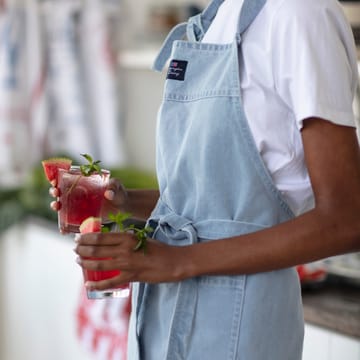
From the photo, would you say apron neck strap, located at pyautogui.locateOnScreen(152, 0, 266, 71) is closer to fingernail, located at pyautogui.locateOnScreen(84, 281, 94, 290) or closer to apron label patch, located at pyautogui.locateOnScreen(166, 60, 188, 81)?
apron label patch, located at pyautogui.locateOnScreen(166, 60, 188, 81)

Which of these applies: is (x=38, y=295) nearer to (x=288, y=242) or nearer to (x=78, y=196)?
(x=78, y=196)

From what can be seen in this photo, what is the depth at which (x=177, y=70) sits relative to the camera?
1217mm

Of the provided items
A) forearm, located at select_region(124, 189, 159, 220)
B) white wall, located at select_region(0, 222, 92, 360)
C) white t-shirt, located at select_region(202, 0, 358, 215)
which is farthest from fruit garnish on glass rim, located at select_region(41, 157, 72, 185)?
white wall, located at select_region(0, 222, 92, 360)

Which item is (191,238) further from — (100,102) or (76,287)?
(100,102)

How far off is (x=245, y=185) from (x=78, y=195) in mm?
283

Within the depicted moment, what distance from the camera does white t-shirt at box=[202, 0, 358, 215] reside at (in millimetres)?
1056

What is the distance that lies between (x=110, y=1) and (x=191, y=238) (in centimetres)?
229

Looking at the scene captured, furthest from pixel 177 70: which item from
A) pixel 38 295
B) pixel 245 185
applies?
pixel 38 295

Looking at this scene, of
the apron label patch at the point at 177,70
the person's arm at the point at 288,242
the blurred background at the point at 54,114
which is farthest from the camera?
the blurred background at the point at 54,114

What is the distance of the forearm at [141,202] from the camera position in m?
1.37

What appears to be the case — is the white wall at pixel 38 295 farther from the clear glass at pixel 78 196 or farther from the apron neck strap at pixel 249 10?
the apron neck strap at pixel 249 10

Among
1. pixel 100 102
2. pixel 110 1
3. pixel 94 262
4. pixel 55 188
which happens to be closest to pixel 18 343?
pixel 100 102

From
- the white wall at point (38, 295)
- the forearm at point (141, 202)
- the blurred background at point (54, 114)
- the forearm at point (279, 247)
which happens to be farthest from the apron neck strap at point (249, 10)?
the blurred background at point (54, 114)

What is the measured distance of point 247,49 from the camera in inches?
44.4
